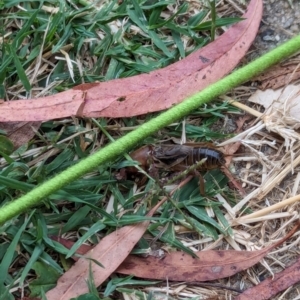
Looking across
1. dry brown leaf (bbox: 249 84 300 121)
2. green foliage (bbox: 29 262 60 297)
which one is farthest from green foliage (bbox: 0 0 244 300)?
dry brown leaf (bbox: 249 84 300 121)

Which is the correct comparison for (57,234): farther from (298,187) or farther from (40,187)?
(298,187)

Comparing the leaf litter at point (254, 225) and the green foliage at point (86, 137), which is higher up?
the green foliage at point (86, 137)

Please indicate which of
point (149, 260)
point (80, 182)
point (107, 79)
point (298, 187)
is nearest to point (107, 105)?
point (107, 79)

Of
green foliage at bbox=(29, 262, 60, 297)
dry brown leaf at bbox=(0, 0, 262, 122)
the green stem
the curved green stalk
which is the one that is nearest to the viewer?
the curved green stalk

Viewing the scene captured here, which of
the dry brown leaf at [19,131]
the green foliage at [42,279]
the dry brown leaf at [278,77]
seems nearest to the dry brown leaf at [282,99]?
the dry brown leaf at [278,77]

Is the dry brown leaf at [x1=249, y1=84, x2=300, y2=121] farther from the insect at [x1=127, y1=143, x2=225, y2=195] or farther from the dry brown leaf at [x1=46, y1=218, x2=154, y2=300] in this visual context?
the dry brown leaf at [x1=46, y1=218, x2=154, y2=300]

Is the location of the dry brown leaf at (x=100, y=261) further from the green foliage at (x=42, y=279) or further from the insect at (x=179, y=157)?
the insect at (x=179, y=157)
